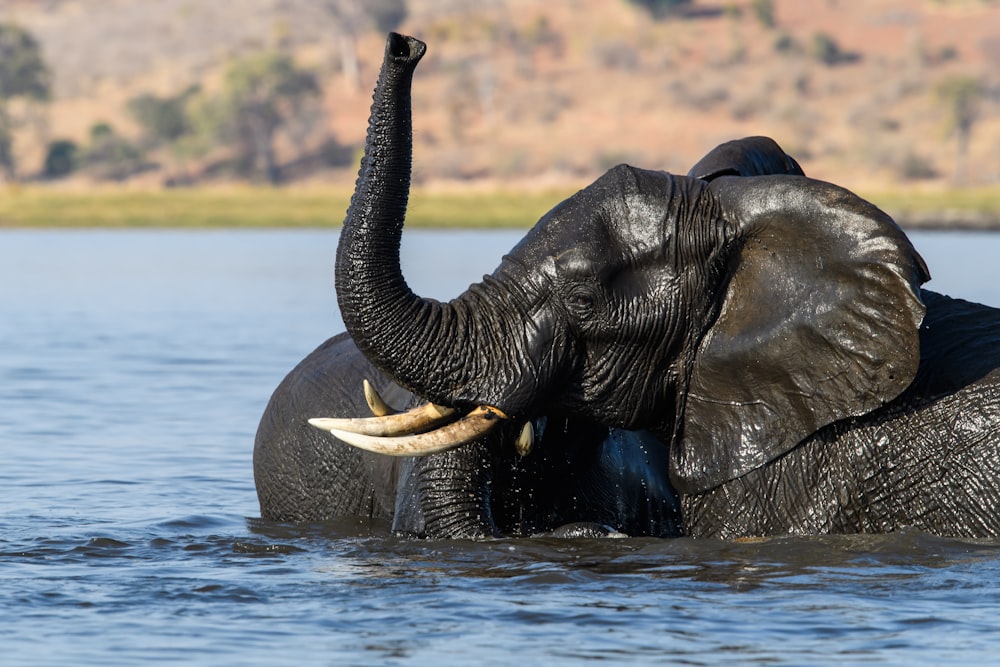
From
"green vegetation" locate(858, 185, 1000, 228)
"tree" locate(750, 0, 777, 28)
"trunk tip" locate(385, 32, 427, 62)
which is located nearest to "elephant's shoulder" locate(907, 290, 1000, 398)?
"trunk tip" locate(385, 32, 427, 62)

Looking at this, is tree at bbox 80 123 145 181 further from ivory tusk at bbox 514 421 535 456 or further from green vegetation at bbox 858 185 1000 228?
ivory tusk at bbox 514 421 535 456

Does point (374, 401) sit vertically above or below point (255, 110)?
below

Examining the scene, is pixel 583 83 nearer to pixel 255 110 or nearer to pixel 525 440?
pixel 255 110

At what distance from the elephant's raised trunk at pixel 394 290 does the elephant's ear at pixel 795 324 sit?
2.59ft

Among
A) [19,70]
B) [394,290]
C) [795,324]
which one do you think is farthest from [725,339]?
[19,70]

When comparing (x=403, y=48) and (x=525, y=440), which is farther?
(x=525, y=440)

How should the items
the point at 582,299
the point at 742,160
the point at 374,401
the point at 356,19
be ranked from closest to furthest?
the point at 582,299 < the point at 374,401 < the point at 742,160 < the point at 356,19

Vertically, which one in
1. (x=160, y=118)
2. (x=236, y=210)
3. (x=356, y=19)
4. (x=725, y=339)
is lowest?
(x=725, y=339)

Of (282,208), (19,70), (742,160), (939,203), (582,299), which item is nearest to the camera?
(582,299)

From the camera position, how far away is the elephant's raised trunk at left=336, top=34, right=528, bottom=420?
5750 millimetres

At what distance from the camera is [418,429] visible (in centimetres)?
605

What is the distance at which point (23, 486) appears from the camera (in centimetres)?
952

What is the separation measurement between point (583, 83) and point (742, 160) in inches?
2471

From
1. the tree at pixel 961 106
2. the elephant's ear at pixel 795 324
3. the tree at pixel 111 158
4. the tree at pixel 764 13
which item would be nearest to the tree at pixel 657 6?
the tree at pixel 764 13
